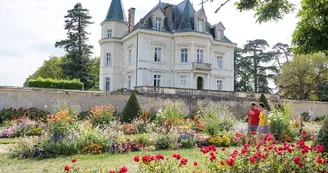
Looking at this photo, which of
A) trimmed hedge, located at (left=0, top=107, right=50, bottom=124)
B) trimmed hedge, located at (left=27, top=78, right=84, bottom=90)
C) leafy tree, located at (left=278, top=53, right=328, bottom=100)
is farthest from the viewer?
leafy tree, located at (left=278, top=53, right=328, bottom=100)

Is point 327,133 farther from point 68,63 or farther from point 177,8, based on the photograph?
point 68,63

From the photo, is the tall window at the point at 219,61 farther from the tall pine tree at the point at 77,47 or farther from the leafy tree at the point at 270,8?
the leafy tree at the point at 270,8

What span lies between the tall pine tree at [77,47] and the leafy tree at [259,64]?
22.0 meters

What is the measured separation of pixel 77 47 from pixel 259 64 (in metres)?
24.3

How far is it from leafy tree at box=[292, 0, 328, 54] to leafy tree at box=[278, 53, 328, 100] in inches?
1042


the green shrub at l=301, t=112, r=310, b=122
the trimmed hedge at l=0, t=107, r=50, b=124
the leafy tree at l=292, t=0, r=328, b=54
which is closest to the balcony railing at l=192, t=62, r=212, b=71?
the green shrub at l=301, t=112, r=310, b=122

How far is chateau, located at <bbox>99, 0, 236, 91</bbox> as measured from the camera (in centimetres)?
2928

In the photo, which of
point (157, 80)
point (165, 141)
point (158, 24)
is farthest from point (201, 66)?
point (165, 141)

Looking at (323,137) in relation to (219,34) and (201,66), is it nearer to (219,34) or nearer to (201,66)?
(201,66)

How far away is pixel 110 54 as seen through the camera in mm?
33125

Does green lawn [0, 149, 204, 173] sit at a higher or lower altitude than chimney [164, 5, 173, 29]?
lower

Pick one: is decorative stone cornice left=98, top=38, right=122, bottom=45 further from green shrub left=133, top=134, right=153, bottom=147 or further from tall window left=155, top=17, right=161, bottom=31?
green shrub left=133, top=134, right=153, bottom=147

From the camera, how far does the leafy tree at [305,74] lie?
3459 cm

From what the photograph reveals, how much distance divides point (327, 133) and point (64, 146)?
6.61 m
